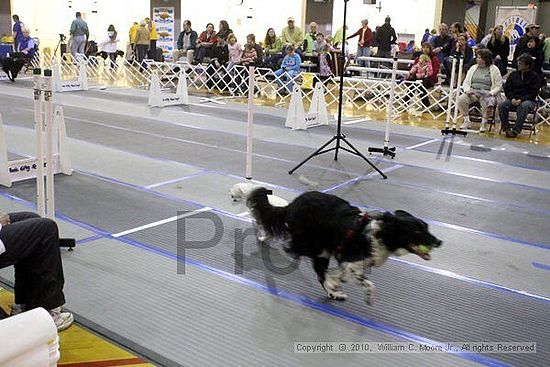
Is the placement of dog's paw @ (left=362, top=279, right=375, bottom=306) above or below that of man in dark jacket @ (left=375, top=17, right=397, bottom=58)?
below

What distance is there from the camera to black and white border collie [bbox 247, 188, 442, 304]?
312cm

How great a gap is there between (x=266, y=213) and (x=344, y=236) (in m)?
0.72

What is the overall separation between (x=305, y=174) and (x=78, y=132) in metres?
3.88

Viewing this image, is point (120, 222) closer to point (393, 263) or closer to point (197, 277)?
point (197, 277)

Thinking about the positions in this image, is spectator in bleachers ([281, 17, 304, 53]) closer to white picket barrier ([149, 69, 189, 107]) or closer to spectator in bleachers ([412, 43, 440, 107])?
white picket barrier ([149, 69, 189, 107])

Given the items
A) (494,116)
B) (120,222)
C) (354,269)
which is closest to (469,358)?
(354,269)

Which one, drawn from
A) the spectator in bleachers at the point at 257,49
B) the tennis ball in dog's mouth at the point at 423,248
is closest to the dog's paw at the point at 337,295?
the tennis ball in dog's mouth at the point at 423,248

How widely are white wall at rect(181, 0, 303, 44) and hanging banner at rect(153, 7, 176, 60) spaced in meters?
0.53

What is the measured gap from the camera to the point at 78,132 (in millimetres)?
8633

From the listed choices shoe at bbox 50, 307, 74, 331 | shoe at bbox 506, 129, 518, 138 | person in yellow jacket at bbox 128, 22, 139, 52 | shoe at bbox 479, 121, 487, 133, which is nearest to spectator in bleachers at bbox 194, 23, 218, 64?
person in yellow jacket at bbox 128, 22, 139, 52

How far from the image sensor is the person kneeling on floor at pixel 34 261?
105 inches

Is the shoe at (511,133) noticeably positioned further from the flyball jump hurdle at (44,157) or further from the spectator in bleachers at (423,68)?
the flyball jump hurdle at (44,157)

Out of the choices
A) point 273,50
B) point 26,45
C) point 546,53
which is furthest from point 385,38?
point 26,45

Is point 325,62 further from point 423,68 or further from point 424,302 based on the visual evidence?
point 424,302
